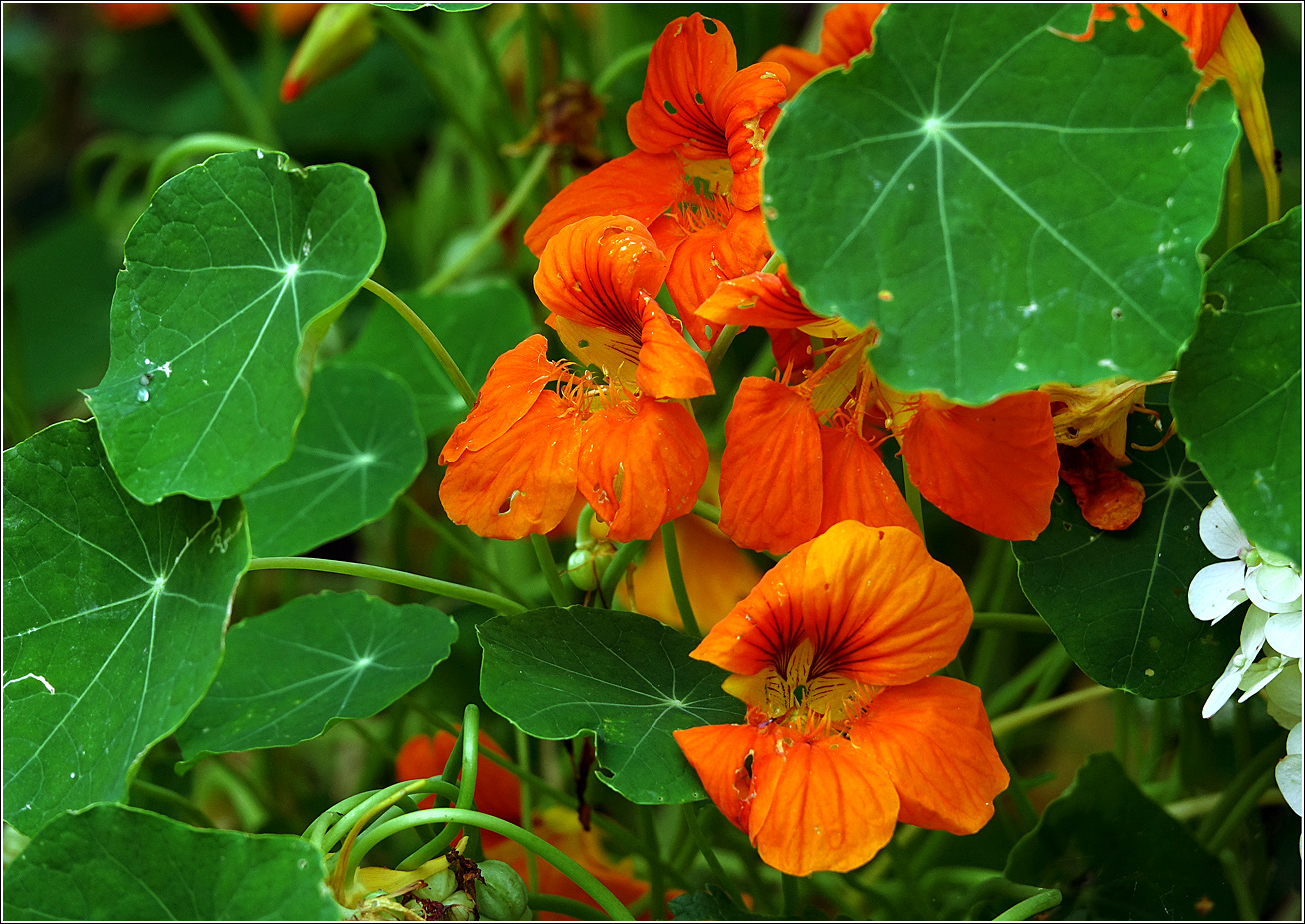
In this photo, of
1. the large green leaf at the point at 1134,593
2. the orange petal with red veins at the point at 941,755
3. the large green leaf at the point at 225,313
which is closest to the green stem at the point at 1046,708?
the large green leaf at the point at 1134,593

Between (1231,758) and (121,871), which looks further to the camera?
(1231,758)

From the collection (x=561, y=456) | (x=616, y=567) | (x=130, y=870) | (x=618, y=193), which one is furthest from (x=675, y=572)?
(x=130, y=870)

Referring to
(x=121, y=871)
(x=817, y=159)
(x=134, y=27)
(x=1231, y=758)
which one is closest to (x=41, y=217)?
(x=134, y=27)

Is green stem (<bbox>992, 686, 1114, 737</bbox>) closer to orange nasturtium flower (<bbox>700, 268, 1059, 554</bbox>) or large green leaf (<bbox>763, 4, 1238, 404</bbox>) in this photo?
orange nasturtium flower (<bbox>700, 268, 1059, 554</bbox>)

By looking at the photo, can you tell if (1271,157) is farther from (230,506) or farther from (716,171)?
(230,506)

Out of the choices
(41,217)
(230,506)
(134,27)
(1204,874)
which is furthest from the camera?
(41,217)
